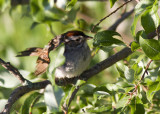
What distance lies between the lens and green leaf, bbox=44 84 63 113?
4.91 ft

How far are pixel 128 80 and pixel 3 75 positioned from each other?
920 mm

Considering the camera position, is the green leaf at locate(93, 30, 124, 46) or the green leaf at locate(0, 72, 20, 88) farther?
the green leaf at locate(0, 72, 20, 88)

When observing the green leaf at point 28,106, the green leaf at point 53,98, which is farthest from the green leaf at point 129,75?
the green leaf at point 28,106


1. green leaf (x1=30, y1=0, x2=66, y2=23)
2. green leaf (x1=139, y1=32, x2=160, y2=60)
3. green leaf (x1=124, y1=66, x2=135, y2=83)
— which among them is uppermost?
green leaf (x1=30, y1=0, x2=66, y2=23)

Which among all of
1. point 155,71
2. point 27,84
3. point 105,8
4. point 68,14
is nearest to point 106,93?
point 155,71

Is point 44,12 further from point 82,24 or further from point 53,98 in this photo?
point 53,98

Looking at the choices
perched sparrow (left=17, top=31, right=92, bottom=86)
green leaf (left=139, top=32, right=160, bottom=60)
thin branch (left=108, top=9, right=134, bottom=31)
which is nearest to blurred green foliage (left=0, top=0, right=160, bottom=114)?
green leaf (left=139, top=32, right=160, bottom=60)

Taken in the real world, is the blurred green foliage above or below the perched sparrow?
below

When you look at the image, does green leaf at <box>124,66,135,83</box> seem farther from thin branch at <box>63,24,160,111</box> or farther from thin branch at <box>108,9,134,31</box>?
thin branch at <box>108,9,134,31</box>

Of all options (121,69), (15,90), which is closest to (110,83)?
(121,69)

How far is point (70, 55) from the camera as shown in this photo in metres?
3.03

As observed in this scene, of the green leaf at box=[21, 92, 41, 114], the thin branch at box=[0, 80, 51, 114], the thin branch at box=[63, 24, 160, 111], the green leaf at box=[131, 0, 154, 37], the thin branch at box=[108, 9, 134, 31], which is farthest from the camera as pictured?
the thin branch at box=[108, 9, 134, 31]

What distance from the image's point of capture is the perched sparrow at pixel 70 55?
2.87m

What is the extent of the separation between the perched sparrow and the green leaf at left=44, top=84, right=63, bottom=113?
110 centimetres
